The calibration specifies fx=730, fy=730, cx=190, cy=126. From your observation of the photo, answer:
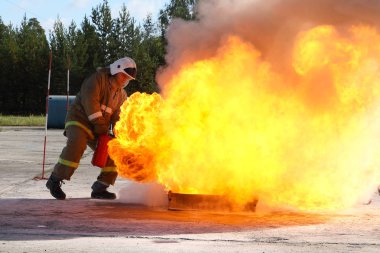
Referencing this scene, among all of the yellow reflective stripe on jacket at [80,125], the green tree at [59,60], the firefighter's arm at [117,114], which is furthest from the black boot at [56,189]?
the green tree at [59,60]

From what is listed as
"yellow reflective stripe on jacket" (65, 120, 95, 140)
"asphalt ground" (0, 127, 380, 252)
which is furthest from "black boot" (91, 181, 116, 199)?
"yellow reflective stripe on jacket" (65, 120, 95, 140)

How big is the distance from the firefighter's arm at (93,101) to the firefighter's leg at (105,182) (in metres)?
0.50

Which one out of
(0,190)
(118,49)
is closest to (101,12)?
(118,49)

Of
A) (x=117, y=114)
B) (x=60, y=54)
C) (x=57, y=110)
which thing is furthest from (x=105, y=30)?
(x=117, y=114)

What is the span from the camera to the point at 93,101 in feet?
31.5

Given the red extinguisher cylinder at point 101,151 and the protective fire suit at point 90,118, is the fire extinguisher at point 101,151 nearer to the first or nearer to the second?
the red extinguisher cylinder at point 101,151

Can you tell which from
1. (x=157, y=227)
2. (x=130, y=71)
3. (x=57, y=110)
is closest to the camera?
(x=157, y=227)

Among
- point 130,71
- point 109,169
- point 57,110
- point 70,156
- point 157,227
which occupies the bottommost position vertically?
point 157,227

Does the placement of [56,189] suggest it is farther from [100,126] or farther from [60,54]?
[60,54]

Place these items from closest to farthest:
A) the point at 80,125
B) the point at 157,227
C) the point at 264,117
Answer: the point at 157,227 → the point at 264,117 → the point at 80,125

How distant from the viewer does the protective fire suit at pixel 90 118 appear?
9.59 meters

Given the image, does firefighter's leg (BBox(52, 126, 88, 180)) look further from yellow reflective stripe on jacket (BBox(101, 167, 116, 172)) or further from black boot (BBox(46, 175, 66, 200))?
yellow reflective stripe on jacket (BBox(101, 167, 116, 172))

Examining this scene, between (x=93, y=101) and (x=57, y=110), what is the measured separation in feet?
94.1

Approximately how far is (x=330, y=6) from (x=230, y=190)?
252cm
